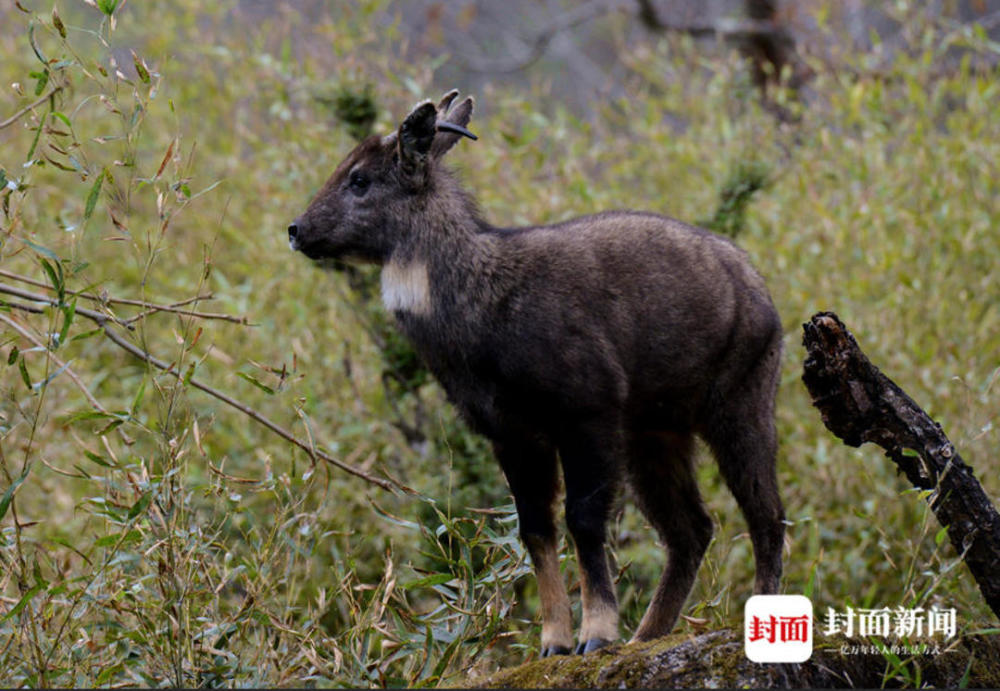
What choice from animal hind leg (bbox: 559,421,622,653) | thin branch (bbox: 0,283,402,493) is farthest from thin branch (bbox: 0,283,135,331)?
animal hind leg (bbox: 559,421,622,653)

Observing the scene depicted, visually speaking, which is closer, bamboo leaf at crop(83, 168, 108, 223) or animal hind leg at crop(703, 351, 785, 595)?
bamboo leaf at crop(83, 168, 108, 223)

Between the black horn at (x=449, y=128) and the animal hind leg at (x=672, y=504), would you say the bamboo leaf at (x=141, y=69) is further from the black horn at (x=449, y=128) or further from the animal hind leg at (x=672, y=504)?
the animal hind leg at (x=672, y=504)

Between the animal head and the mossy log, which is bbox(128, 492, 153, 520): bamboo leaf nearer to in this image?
the mossy log

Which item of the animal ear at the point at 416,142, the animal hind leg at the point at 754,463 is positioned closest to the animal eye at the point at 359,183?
the animal ear at the point at 416,142

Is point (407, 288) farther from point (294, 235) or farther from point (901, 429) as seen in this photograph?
point (901, 429)

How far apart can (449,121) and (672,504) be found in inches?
79.3

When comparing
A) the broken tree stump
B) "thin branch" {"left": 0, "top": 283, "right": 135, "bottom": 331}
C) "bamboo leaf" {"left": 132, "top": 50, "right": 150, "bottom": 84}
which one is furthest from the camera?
the broken tree stump

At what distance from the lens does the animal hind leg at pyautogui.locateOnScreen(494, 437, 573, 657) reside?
189 inches

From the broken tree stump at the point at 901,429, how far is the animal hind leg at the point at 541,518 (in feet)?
3.81

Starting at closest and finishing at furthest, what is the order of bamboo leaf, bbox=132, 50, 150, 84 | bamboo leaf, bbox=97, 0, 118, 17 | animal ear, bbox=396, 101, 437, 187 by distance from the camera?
bamboo leaf, bbox=97, 0, 118, 17, bamboo leaf, bbox=132, 50, 150, 84, animal ear, bbox=396, 101, 437, 187

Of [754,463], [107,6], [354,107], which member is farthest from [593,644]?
[354,107]

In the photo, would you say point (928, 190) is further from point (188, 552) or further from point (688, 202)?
point (188, 552)

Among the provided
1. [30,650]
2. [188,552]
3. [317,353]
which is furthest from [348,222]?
[317,353]

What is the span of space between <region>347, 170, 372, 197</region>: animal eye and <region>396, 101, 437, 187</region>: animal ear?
6.7 inches
